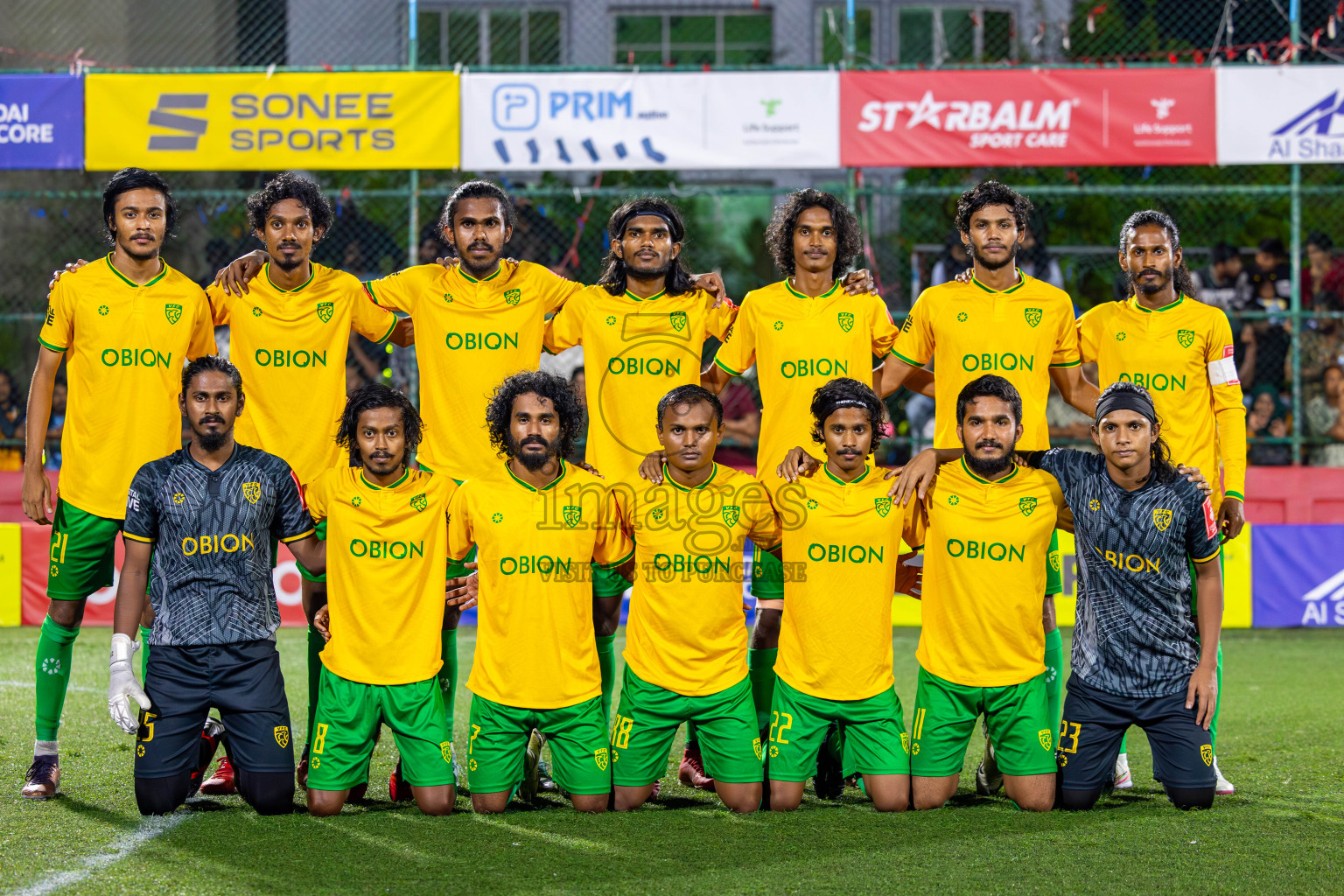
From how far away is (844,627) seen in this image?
4.86 meters

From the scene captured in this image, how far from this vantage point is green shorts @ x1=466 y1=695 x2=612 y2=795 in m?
4.81

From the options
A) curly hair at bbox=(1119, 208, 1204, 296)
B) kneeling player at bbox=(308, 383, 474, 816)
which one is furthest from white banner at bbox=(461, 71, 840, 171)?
kneeling player at bbox=(308, 383, 474, 816)

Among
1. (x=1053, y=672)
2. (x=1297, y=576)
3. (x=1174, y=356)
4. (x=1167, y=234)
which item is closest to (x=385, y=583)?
(x=1053, y=672)

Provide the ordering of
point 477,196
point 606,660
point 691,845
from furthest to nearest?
point 477,196, point 606,660, point 691,845

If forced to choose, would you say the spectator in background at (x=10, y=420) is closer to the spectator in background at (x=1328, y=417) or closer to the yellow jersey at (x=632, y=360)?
the yellow jersey at (x=632, y=360)

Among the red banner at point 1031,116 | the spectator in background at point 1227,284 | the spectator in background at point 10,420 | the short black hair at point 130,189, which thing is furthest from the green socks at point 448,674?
the spectator in background at point 1227,284

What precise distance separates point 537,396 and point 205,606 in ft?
4.55

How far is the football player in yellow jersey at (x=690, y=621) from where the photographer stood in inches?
190

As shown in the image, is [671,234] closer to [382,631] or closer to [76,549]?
[382,631]

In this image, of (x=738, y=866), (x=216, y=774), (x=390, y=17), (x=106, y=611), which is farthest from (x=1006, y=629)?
(x=390, y=17)

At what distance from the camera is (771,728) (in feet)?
16.1

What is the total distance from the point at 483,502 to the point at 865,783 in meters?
1.70

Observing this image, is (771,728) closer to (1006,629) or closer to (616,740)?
(616,740)

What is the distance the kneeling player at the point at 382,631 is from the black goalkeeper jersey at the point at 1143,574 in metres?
2.34
